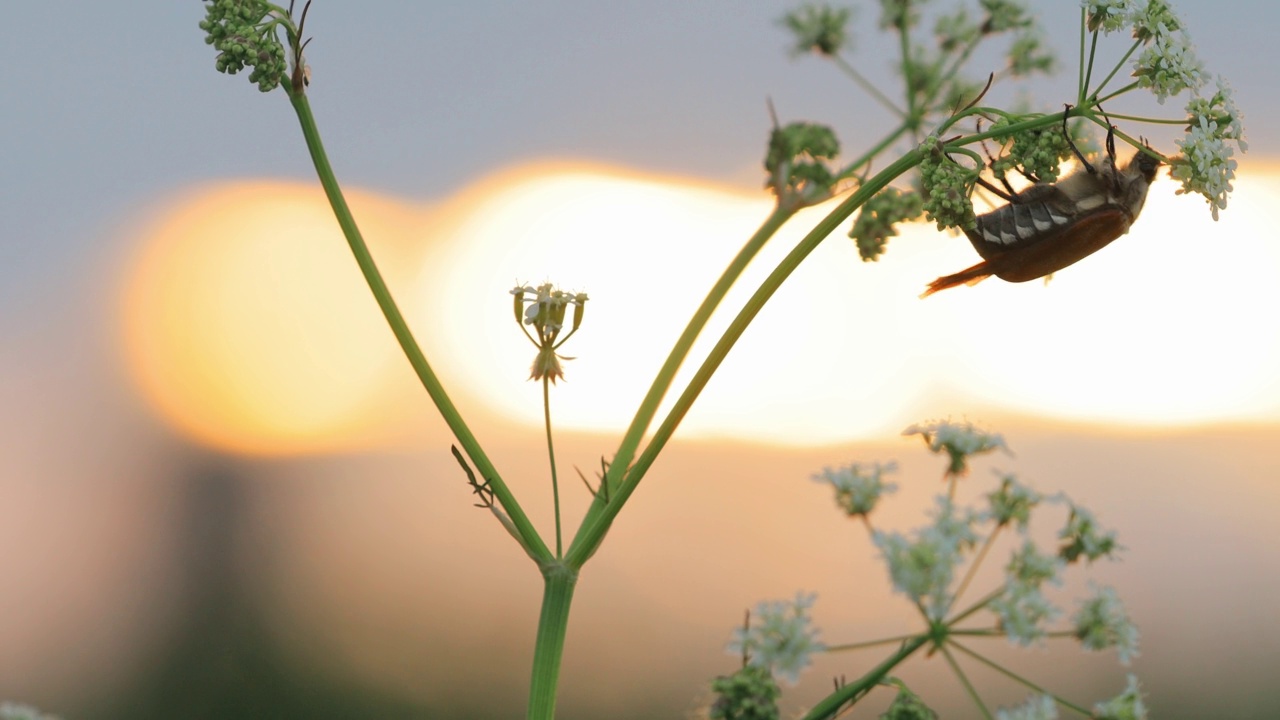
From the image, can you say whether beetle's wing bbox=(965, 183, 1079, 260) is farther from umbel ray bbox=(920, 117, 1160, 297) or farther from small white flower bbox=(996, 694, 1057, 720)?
small white flower bbox=(996, 694, 1057, 720)

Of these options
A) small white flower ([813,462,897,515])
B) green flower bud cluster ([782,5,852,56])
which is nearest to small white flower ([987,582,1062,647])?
small white flower ([813,462,897,515])

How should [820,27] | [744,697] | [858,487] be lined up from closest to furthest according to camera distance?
[744,697], [858,487], [820,27]

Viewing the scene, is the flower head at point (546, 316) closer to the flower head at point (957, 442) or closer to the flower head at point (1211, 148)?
the flower head at point (957, 442)

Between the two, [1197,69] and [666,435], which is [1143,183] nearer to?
[1197,69]

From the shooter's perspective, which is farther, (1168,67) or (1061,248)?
(1061,248)

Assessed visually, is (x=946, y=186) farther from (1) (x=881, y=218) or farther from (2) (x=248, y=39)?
(2) (x=248, y=39)

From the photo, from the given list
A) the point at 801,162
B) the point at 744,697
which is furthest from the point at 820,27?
the point at 744,697

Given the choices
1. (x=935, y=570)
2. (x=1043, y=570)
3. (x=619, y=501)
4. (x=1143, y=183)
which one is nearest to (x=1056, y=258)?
(x=1143, y=183)

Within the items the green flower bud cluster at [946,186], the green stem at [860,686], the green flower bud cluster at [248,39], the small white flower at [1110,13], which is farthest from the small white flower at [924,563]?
the green flower bud cluster at [248,39]
